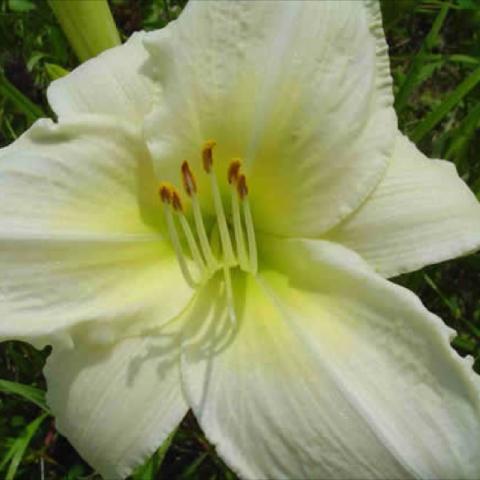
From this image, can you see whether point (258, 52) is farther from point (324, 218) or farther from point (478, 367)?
point (478, 367)

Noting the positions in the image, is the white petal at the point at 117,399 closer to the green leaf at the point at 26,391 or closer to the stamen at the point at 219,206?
the stamen at the point at 219,206

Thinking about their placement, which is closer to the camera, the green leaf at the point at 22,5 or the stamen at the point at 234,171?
the stamen at the point at 234,171

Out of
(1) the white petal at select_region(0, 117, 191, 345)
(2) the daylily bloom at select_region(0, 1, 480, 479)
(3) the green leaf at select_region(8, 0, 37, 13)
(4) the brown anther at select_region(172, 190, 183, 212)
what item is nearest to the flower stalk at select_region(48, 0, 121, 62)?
(2) the daylily bloom at select_region(0, 1, 480, 479)

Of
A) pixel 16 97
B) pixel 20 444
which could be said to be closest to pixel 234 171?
pixel 16 97

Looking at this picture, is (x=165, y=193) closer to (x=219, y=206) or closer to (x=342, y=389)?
(x=219, y=206)

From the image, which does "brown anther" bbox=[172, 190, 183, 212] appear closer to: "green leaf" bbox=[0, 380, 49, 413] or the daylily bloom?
the daylily bloom

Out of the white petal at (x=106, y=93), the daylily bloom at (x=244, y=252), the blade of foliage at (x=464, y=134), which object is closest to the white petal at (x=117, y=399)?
the daylily bloom at (x=244, y=252)
